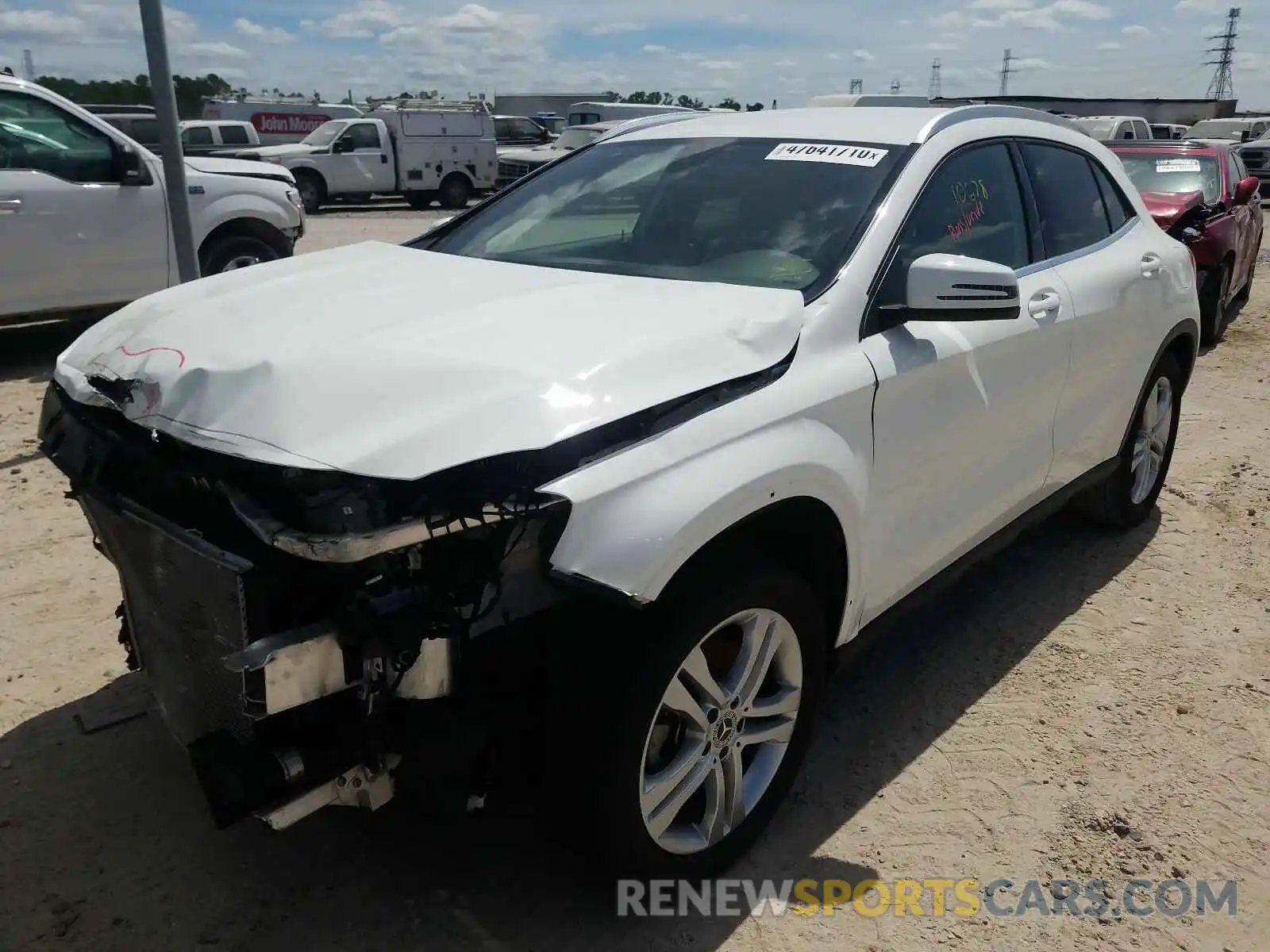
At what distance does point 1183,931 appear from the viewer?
8.14 feet

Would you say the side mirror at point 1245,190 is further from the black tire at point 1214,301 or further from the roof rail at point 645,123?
the roof rail at point 645,123

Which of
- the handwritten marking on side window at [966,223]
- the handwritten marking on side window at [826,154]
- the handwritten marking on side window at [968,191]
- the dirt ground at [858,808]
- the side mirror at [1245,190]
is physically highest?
the handwritten marking on side window at [826,154]

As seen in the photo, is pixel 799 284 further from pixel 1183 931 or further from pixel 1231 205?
pixel 1231 205

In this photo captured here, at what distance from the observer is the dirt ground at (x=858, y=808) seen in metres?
2.42

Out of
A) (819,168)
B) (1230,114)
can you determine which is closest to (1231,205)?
(819,168)

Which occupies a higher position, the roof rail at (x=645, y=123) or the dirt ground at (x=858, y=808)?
the roof rail at (x=645, y=123)

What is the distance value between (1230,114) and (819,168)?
136ft

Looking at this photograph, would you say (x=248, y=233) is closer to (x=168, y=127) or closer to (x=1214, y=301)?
(x=168, y=127)

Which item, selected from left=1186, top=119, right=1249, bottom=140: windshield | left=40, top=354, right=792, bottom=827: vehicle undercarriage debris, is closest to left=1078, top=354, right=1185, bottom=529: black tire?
left=40, top=354, right=792, bottom=827: vehicle undercarriage debris

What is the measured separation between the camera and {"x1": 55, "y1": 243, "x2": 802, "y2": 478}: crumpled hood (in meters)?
1.95

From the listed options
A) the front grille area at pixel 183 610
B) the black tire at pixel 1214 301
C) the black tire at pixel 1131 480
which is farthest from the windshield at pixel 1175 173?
the front grille area at pixel 183 610

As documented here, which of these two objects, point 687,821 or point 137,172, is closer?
point 687,821

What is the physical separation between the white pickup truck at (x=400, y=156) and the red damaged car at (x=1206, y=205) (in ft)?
56.3

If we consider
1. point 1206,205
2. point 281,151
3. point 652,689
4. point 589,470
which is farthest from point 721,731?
point 281,151
